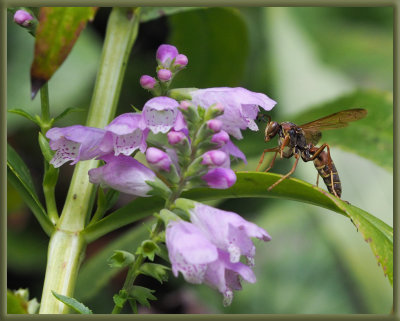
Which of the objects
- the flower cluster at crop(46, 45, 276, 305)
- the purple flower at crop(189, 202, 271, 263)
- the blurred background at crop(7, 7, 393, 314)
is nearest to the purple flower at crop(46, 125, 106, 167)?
the flower cluster at crop(46, 45, 276, 305)

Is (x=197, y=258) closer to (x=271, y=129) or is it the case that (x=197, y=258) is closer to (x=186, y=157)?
(x=186, y=157)

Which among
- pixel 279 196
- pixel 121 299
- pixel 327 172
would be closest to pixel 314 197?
pixel 279 196

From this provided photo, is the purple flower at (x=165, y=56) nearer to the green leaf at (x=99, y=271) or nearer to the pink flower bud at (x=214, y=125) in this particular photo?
the pink flower bud at (x=214, y=125)

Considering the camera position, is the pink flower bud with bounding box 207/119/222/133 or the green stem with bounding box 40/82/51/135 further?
the green stem with bounding box 40/82/51/135

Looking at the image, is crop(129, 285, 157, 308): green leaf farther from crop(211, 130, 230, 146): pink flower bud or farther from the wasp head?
the wasp head

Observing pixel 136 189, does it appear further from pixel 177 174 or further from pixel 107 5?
pixel 107 5
